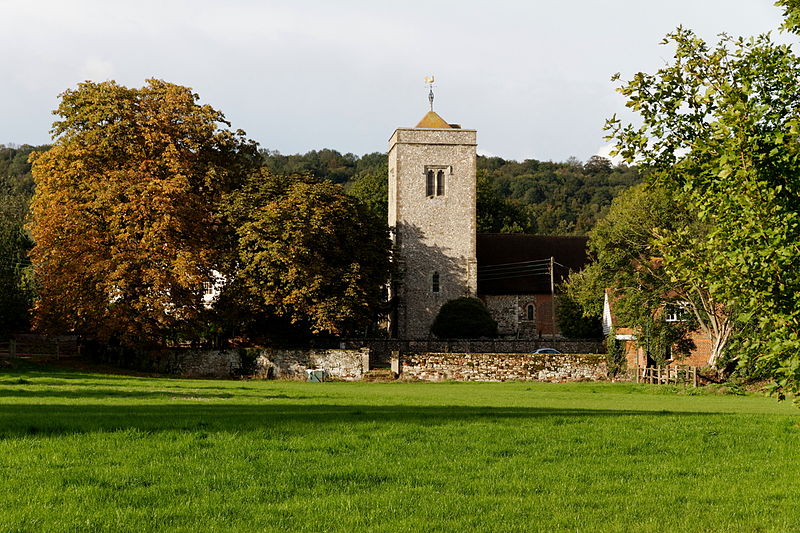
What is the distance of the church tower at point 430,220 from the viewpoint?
200ft

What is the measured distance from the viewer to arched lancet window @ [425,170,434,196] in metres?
62.2

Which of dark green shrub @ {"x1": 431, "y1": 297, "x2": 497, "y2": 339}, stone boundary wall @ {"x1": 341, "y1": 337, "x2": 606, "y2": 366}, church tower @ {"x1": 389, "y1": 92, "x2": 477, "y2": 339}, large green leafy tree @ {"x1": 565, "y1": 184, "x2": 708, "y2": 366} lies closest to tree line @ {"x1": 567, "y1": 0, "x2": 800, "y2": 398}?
large green leafy tree @ {"x1": 565, "y1": 184, "x2": 708, "y2": 366}

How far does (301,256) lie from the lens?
4369cm

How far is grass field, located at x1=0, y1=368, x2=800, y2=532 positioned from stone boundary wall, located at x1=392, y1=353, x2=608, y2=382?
1081 inches

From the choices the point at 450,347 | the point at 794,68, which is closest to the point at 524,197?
the point at 450,347

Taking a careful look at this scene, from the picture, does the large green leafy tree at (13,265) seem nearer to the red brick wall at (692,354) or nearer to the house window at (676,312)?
the red brick wall at (692,354)

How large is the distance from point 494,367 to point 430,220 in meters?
20.4

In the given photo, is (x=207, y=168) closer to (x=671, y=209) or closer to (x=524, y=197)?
(x=671, y=209)

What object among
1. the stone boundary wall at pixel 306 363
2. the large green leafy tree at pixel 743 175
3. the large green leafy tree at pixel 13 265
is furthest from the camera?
the large green leafy tree at pixel 13 265

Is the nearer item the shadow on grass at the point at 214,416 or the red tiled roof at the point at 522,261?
the shadow on grass at the point at 214,416

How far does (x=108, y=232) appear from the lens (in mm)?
41438

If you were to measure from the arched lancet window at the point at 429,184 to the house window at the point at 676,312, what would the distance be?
865 inches

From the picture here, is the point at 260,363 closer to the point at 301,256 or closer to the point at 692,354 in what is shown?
the point at 301,256

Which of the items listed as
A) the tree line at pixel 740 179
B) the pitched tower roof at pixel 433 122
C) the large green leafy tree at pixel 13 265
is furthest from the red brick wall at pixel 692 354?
the tree line at pixel 740 179
